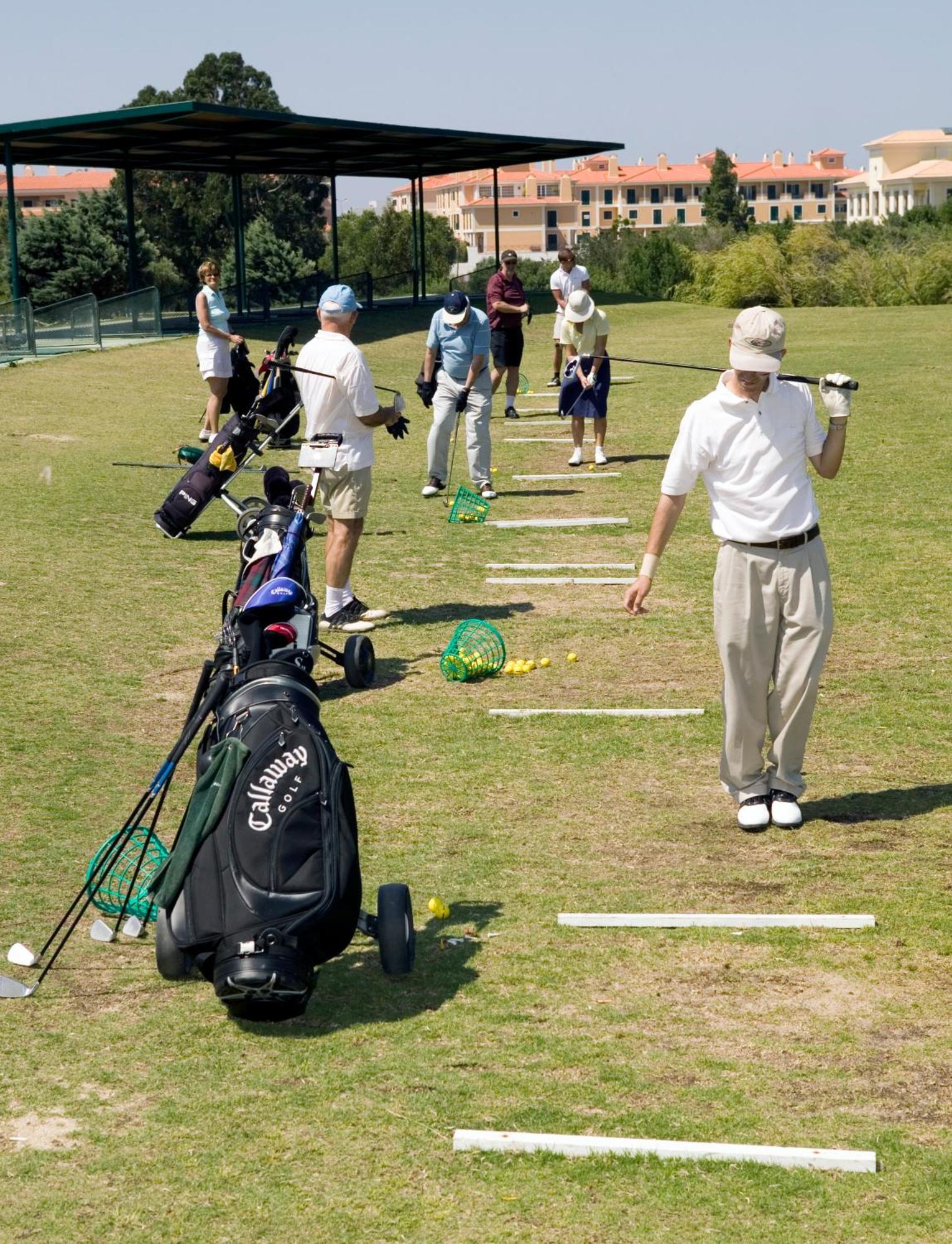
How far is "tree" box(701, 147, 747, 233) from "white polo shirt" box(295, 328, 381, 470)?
141963 millimetres

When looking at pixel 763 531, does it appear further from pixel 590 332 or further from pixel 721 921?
pixel 590 332

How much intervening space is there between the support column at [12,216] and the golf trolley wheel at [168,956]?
1009 inches

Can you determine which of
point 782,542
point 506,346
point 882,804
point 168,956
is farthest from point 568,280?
point 168,956

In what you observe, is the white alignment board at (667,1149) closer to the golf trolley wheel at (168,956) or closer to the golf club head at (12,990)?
the golf trolley wheel at (168,956)

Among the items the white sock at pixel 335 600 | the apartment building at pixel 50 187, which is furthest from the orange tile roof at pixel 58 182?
the white sock at pixel 335 600

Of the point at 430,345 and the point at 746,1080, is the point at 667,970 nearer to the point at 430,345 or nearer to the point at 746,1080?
the point at 746,1080

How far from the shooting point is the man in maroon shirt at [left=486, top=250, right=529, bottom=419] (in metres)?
20.4

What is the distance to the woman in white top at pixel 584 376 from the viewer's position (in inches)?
660

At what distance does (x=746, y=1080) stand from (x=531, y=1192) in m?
0.87

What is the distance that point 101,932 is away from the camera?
5887mm

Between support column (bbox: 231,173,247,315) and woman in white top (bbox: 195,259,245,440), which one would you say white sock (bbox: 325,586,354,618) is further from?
support column (bbox: 231,173,247,315)

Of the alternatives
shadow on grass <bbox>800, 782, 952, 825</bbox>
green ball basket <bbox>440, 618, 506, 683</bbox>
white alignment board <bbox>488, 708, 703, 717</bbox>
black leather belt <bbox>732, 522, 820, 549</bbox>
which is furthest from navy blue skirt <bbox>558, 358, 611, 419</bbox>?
black leather belt <bbox>732, 522, 820, 549</bbox>

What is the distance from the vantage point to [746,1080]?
4.75 meters

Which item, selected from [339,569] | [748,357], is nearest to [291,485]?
[339,569]
